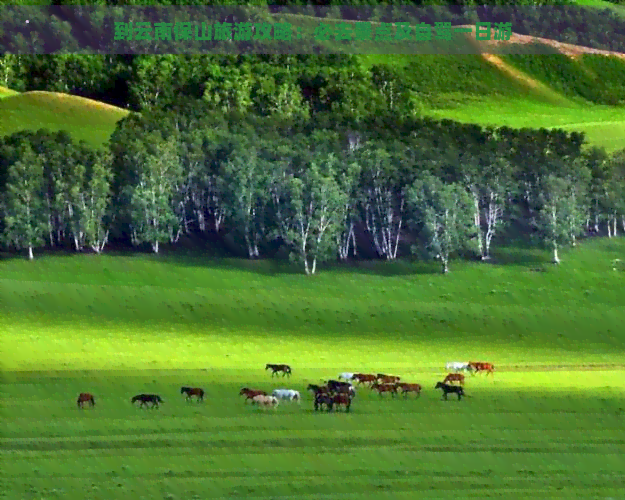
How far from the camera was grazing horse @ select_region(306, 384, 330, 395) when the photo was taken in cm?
3285

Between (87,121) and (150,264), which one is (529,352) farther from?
(87,121)

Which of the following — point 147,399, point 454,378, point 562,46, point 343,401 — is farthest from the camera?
point 562,46

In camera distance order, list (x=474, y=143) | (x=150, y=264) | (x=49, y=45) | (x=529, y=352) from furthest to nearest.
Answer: (x=49, y=45) < (x=474, y=143) < (x=150, y=264) < (x=529, y=352)

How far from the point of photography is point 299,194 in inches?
2053

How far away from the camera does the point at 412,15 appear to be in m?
80.4

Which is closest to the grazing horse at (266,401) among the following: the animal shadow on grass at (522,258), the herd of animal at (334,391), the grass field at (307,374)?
the herd of animal at (334,391)

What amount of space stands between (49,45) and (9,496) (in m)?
55.2

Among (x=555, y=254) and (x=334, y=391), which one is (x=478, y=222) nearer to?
(x=555, y=254)

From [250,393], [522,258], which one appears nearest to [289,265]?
[522,258]

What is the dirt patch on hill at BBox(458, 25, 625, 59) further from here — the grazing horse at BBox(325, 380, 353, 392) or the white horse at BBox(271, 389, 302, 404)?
the white horse at BBox(271, 389, 302, 404)

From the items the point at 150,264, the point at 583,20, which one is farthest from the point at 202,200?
the point at 583,20

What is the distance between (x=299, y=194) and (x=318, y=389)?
2009cm

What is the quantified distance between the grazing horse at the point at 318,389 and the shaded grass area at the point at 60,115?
3073 cm

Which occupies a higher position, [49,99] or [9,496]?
[49,99]
